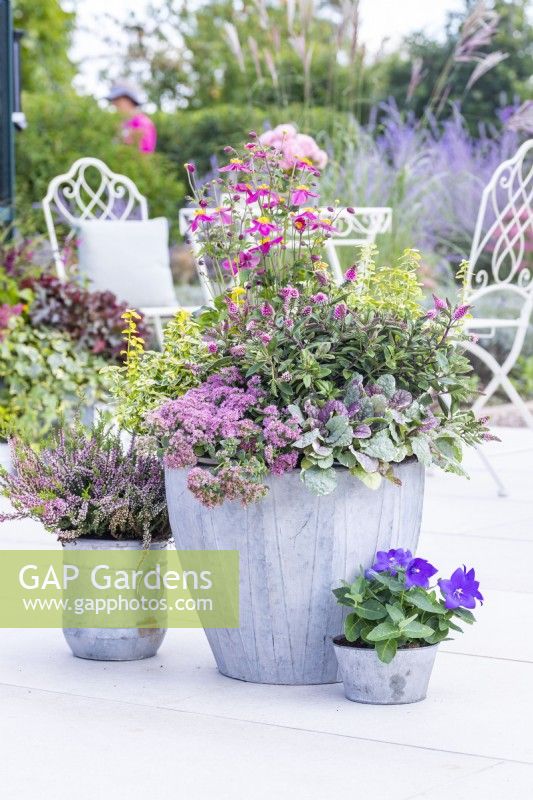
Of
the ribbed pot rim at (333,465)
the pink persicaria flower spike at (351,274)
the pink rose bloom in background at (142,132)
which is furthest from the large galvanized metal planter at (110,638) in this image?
the pink rose bloom in background at (142,132)

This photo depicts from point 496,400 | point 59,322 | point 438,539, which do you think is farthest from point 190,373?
point 496,400

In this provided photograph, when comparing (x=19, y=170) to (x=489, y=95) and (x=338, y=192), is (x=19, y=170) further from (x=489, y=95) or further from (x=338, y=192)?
(x=489, y=95)

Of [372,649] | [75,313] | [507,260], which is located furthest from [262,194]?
[507,260]

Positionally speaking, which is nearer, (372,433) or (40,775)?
(40,775)

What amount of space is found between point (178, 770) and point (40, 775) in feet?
0.74

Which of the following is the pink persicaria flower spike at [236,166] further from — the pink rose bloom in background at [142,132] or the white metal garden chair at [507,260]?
the pink rose bloom in background at [142,132]

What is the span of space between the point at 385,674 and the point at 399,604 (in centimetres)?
14

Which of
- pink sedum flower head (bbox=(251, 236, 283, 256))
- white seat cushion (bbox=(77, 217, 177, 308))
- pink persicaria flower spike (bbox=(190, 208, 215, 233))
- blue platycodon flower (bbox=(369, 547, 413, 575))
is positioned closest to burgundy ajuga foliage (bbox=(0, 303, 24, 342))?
white seat cushion (bbox=(77, 217, 177, 308))

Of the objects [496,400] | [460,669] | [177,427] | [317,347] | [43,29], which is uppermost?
[43,29]

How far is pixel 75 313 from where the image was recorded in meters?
5.70

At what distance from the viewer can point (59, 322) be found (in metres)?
A: 5.68

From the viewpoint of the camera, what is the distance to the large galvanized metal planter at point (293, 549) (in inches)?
99.7

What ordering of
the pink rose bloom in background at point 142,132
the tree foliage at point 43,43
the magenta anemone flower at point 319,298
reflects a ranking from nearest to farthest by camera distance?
1. the magenta anemone flower at point 319,298
2. the pink rose bloom in background at point 142,132
3. the tree foliage at point 43,43

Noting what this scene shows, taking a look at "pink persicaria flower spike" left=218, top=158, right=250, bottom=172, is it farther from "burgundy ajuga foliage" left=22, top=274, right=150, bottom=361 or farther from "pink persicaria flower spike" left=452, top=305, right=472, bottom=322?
"burgundy ajuga foliage" left=22, top=274, right=150, bottom=361
